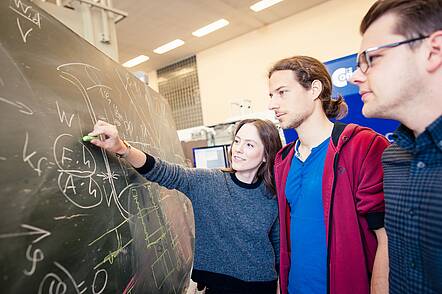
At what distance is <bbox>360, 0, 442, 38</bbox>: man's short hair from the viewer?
648 millimetres

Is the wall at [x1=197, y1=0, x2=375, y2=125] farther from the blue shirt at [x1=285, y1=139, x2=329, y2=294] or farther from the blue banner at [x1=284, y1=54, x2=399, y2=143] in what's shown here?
the blue shirt at [x1=285, y1=139, x2=329, y2=294]

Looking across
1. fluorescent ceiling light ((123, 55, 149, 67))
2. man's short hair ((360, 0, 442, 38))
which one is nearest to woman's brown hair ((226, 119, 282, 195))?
man's short hair ((360, 0, 442, 38))

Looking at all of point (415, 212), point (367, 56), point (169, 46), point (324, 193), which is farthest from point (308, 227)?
point (169, 46)

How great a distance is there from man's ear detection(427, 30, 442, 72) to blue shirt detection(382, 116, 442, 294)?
0.13m

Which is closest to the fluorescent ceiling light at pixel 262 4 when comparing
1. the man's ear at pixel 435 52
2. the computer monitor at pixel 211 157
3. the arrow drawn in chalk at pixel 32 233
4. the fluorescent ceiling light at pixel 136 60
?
the fluorescent ceiling light at pixel 136 60

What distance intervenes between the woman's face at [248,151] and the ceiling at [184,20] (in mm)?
3685

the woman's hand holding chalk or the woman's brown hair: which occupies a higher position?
the woman's hand holding chalk

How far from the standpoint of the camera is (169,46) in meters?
5.74

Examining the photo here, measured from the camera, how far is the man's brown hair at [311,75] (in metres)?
1.16

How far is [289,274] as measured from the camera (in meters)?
1.10

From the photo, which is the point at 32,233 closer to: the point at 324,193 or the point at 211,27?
the point at 324,193

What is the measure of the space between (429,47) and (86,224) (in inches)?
40.7

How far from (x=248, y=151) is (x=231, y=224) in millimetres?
347

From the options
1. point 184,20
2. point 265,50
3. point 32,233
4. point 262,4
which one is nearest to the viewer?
point 32,233
